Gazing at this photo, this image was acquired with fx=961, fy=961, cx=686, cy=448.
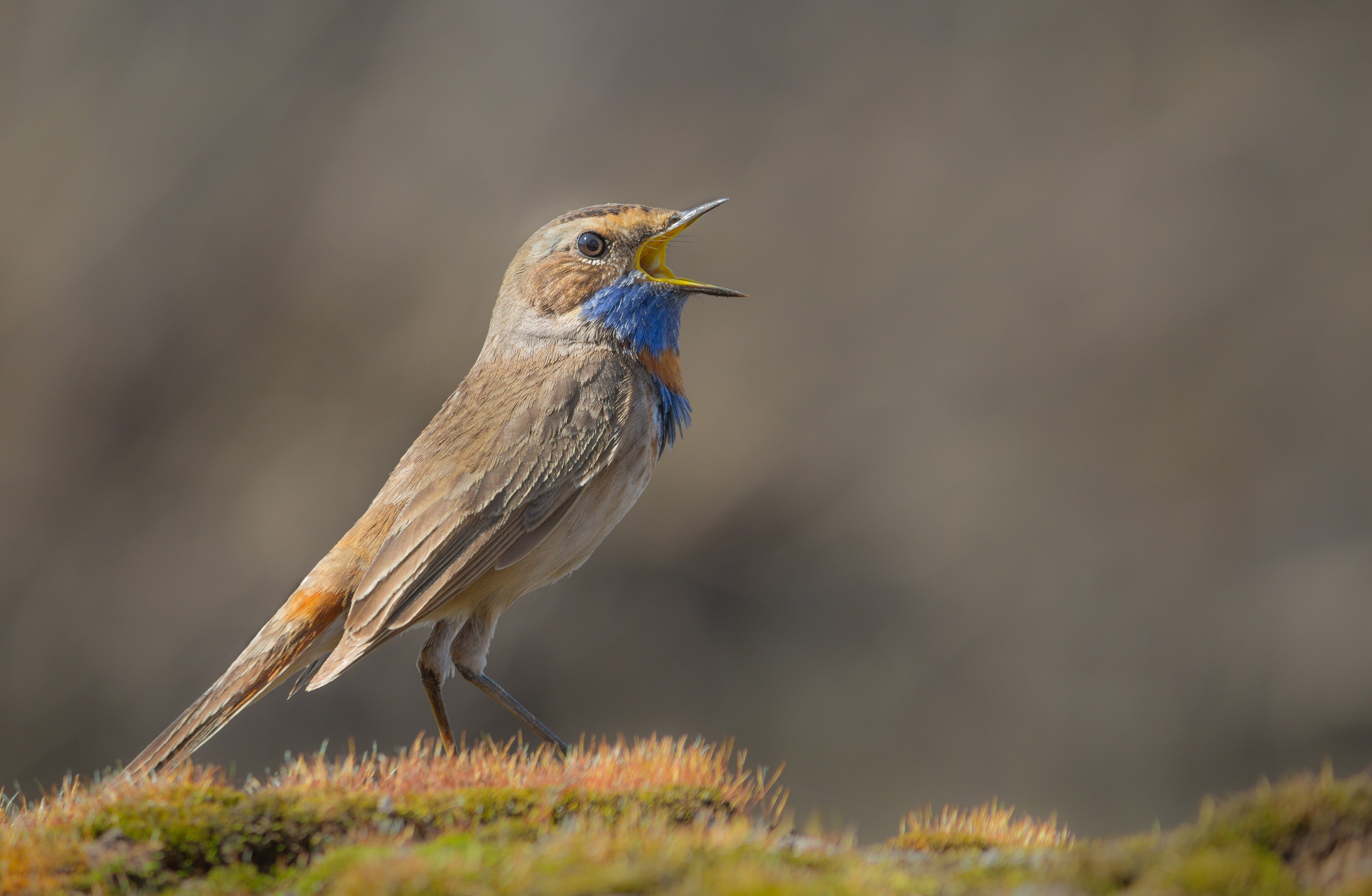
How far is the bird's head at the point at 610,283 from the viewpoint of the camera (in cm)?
538

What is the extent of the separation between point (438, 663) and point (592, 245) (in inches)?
96.6

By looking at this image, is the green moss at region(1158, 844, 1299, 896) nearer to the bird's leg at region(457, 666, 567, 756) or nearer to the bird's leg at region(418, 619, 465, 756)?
the bird's leg at region(457, 666, 567, 756)

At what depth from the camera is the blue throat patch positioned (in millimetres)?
5359

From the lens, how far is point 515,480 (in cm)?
486

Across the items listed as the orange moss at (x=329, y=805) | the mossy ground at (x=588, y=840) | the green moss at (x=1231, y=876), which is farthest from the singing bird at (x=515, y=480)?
the green moss at (x=1231, y=876)

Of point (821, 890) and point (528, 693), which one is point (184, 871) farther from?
point (528, 693)

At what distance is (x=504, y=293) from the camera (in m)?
5.80

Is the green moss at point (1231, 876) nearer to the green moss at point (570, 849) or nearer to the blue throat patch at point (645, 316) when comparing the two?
the green moss at point (570, 849)

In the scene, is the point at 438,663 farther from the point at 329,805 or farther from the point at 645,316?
the point at 645,316

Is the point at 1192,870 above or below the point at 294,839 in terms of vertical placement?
above

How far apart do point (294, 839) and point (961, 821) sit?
106 inches

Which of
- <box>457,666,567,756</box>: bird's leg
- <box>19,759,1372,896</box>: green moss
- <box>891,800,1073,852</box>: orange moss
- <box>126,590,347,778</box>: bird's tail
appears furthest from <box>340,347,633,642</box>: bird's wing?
<box>891,800,1073,852</box>: orange moss

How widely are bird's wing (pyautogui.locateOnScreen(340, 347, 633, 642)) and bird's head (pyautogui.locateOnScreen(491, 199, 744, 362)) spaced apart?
27 centimetres

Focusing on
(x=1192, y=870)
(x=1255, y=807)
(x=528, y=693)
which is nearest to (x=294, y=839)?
(x=1192, y=870)
